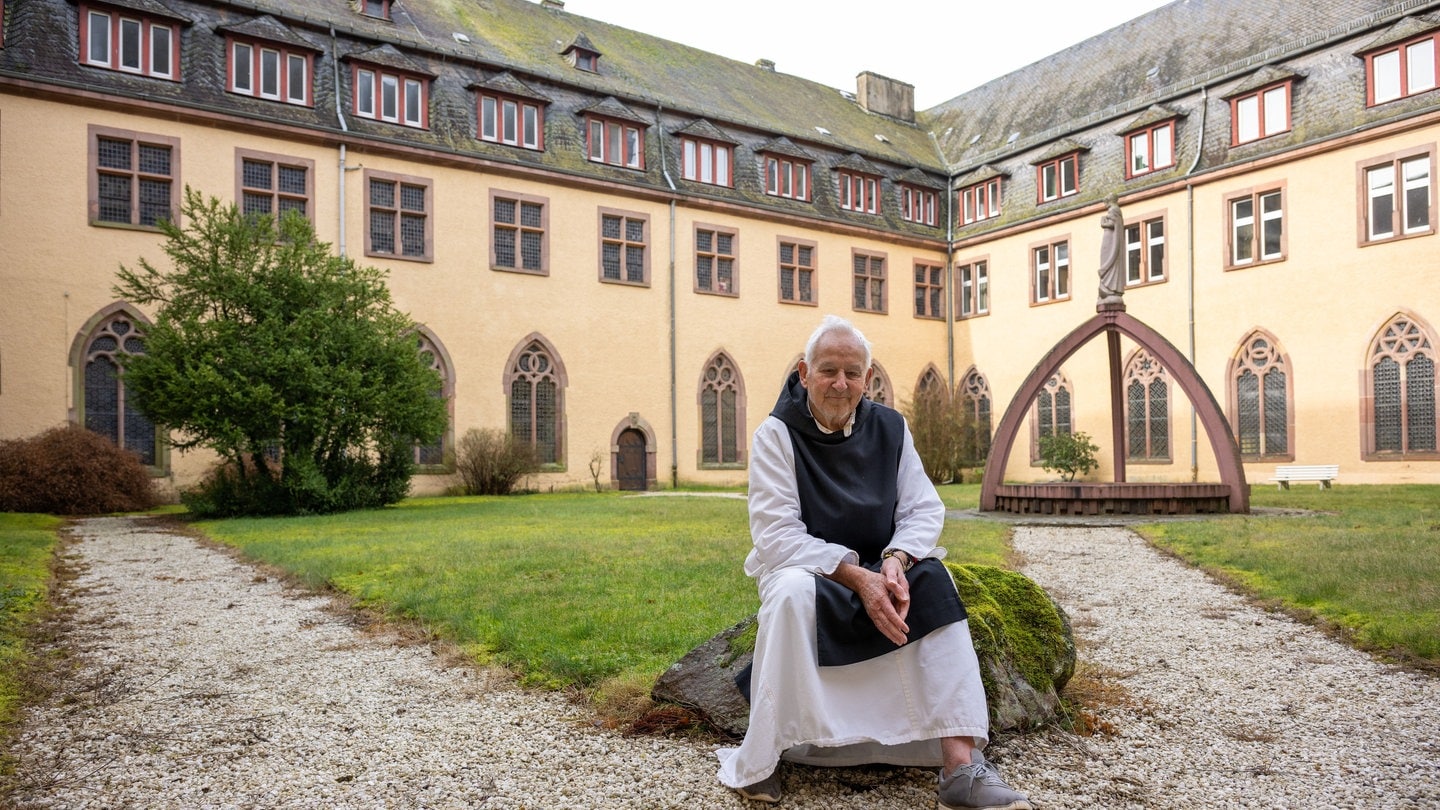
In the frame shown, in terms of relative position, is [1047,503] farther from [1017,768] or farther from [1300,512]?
[1017,768]

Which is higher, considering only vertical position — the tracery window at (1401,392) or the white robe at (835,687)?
the tracery window at (1401,392)

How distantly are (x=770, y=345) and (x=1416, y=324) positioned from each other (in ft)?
50.9

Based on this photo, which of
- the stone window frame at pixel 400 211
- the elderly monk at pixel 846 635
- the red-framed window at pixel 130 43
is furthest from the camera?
the stone window frame at pixel 400 211

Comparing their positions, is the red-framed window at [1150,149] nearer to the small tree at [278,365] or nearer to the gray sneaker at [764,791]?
the small tree at [278,365]

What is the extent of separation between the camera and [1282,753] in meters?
3.88

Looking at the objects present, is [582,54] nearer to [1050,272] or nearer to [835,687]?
[1050,272]

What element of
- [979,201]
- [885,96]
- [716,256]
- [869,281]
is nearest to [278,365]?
[716,256]

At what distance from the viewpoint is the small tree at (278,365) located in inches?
606

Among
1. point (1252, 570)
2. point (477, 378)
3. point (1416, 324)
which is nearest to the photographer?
point (1252, 570)

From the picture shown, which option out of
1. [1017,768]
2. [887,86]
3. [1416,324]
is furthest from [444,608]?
[887,86]

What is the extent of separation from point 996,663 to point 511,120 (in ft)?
74.7

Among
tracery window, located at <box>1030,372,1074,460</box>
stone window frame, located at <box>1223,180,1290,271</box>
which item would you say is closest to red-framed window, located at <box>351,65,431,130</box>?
tracery window, located at <box>1030,372,1074,460</box>

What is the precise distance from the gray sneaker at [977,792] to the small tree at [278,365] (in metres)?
14.4

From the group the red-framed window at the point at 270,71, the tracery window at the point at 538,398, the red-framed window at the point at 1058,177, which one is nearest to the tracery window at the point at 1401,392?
the red-framed window at the point at 1058,177
